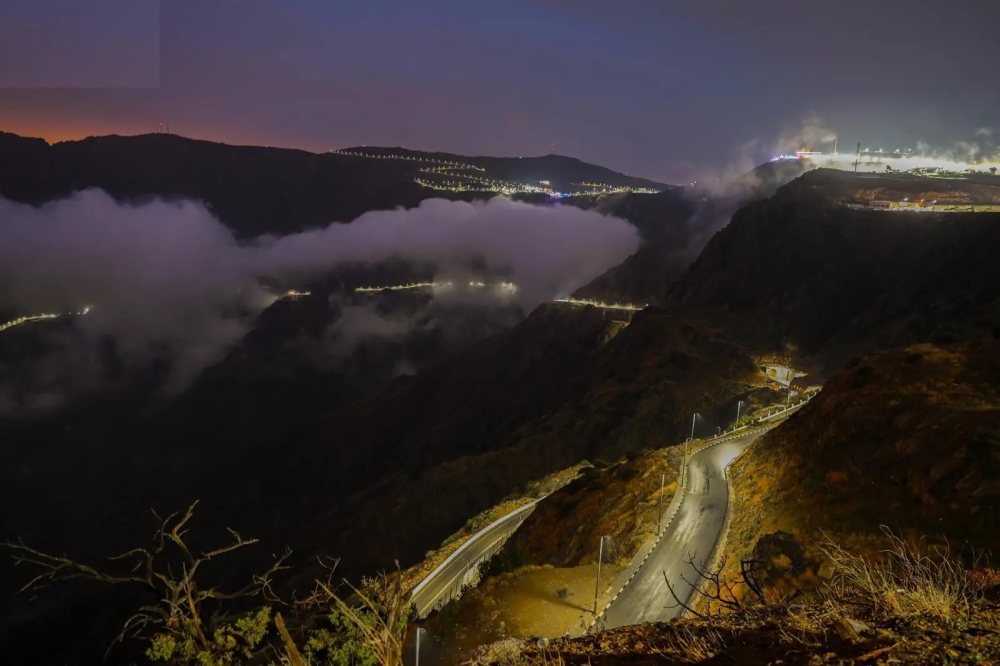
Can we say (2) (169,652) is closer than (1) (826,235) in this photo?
Yes

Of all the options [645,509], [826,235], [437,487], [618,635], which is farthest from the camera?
[826,235]

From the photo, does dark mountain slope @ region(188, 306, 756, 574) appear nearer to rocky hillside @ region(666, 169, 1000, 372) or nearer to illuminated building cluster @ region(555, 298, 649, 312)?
illuminated building cluster @ region(555, 298, 649, 312)

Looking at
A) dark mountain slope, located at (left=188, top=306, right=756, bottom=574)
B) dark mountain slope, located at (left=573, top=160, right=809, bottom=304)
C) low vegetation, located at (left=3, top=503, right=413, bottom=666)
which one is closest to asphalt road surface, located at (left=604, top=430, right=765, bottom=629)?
low vegetation, located at (left=3, top=503, right=413, bottom=666)

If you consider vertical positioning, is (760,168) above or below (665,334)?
above

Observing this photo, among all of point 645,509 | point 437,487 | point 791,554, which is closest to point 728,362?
point 437,487

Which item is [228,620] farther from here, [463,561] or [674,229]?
[674,229]

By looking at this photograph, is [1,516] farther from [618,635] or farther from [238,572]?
[618,635]

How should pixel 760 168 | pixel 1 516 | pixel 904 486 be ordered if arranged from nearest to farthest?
pixel 904 486, pixel 1 516, pixel 760 168
